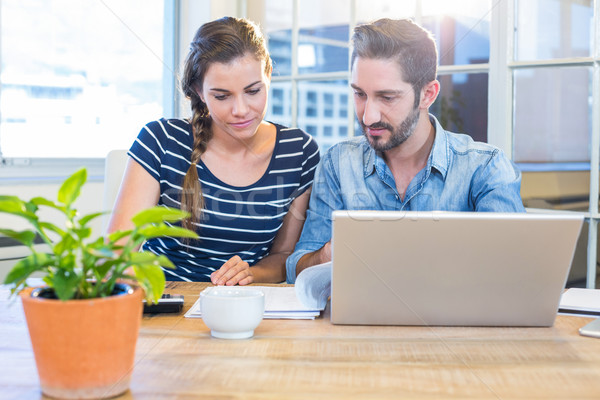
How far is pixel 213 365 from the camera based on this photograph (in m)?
0.78

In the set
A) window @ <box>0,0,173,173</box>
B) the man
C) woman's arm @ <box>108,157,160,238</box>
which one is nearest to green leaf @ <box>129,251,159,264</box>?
the man

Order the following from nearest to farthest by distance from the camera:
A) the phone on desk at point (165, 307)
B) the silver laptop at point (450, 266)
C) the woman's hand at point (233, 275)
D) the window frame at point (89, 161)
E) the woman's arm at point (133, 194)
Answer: the silver laptop at point (450, 266) < the phone on desk at point (165, 307) < the woman's hand at point (233, 275) < the woman's arm at point (133, 194) < the window frame at point (89, 161)

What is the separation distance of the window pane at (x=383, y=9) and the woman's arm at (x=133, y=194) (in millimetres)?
1134

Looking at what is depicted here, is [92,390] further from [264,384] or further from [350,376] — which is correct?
[350,376]

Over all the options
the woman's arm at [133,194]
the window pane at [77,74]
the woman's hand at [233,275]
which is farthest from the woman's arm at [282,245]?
the window pane at [77,74]

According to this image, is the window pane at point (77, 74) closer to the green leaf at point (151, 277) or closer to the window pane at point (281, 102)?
the window pane at point (281, 102)

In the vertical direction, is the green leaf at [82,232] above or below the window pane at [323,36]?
below

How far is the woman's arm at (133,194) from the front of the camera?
1.56 meters

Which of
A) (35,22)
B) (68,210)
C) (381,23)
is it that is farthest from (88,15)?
(68,210)

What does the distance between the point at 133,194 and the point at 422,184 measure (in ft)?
2.51

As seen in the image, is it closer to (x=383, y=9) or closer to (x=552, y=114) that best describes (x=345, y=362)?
(x=552, y=114)

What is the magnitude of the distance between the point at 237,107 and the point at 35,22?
1.23m

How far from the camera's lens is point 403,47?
1.54 metres

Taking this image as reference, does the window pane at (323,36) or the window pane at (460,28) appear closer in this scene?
the window pane at (460,28)
